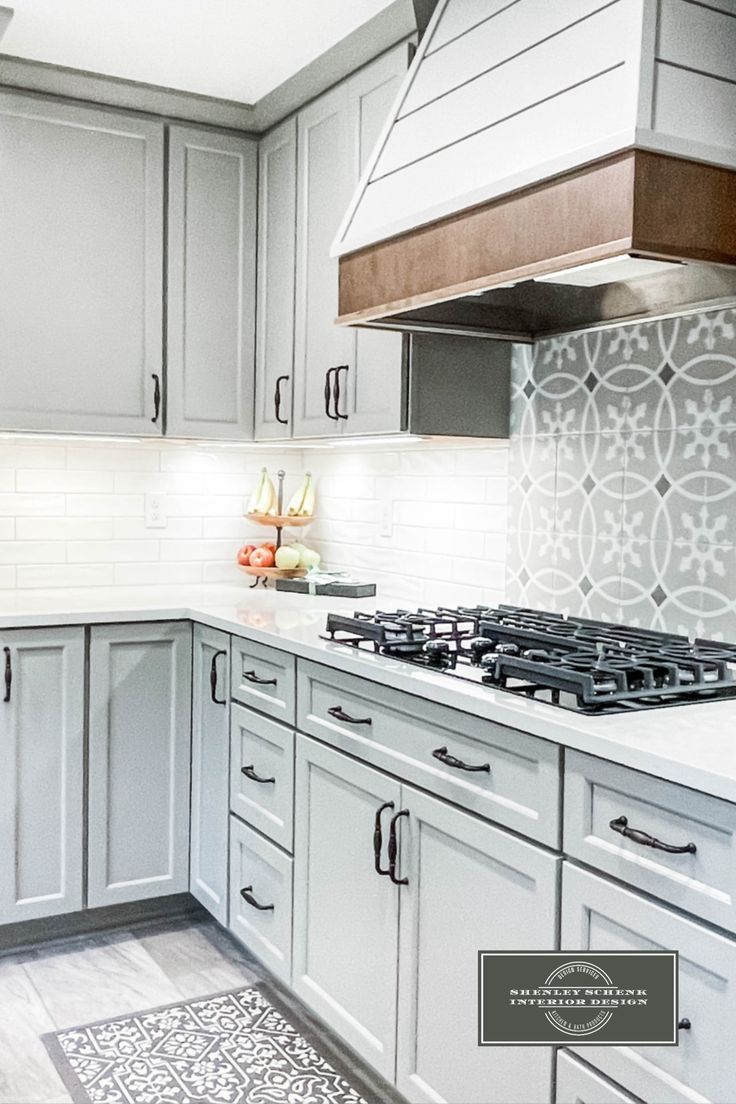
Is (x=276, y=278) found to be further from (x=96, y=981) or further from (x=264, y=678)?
(x=96, y=981)

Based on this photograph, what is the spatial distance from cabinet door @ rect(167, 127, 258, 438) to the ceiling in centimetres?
21

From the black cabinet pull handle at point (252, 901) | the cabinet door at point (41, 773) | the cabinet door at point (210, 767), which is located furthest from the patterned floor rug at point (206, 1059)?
the cabinet door at point (41, 773)

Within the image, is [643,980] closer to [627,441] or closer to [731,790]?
[731,790]

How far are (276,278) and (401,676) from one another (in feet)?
5.44

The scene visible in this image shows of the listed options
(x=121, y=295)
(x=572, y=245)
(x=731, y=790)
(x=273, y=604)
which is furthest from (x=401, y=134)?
(x=731, y=790)

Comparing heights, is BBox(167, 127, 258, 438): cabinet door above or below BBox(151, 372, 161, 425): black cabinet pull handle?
above

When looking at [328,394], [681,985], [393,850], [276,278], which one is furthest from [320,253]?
[681,985]

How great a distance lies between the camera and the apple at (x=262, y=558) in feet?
11.5

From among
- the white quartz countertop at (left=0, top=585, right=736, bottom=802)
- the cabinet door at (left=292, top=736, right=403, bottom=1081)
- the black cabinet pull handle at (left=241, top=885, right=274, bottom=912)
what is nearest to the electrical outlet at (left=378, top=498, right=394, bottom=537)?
the white quartz countertop at (left=0, top=585, right=736, bottom=802)

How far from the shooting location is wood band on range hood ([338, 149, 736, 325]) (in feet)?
5.47

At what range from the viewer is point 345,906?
2.21 meters

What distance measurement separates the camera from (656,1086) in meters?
1.44

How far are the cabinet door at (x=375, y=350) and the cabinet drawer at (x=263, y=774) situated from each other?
790mm

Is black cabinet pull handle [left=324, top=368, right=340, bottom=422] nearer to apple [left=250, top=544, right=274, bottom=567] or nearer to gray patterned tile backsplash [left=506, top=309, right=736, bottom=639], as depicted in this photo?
gray patterned tile backsplash [left=506, top=309, right=736, bottom=639]
